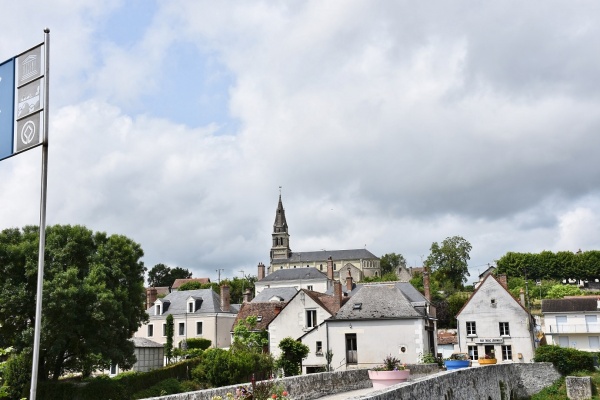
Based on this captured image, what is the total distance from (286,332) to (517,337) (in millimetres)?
16506

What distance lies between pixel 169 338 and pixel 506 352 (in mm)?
26810

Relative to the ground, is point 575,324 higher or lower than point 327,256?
lower

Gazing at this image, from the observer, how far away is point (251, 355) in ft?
98.8

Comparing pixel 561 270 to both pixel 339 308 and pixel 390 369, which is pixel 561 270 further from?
pixel 390 369

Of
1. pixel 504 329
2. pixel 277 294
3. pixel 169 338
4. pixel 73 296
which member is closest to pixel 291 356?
pixel 73 296

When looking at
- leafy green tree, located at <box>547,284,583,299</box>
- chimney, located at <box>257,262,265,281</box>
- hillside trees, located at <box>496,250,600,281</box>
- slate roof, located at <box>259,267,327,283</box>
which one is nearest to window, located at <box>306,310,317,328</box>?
leafy green tree, located at <box>547,284,583,299</box>

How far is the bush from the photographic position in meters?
37.9

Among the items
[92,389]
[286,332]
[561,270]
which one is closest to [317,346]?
[286,332]

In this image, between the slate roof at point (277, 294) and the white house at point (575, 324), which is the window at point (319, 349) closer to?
the slate roof at point (277, 294)

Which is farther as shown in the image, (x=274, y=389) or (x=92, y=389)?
(x=92, y=389)

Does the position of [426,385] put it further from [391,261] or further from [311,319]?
[391,261]

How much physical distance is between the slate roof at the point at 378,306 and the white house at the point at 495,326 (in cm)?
972

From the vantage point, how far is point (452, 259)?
3723 inches

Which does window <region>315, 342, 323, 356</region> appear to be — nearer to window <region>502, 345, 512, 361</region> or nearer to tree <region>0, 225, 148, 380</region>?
tree <region>0, 225, 148, 380</region>
